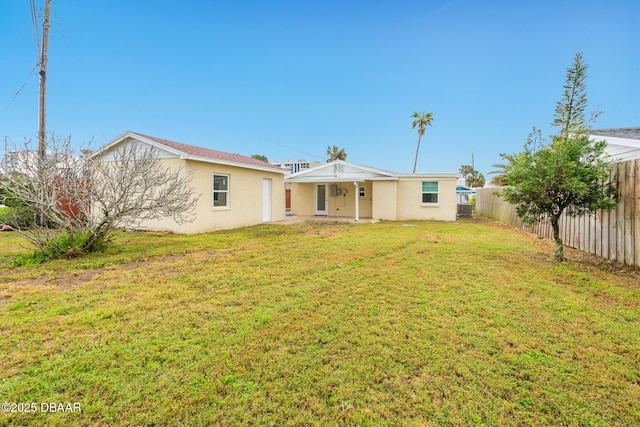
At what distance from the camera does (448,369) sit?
2.43m

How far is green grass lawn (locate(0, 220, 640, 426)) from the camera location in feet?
6.52

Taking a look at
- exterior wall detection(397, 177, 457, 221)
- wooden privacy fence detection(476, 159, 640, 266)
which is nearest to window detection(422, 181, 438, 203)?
exterior wall detection(397, 177, 457, 221)

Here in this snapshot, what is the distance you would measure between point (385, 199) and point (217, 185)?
9.31m

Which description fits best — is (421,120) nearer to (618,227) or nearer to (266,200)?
(266,200)

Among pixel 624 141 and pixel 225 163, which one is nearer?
pixel 624 141

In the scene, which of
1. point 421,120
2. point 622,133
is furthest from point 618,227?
point 421,120

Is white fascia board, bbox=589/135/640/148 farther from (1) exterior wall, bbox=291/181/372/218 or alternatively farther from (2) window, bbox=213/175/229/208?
(2) window, bbox=213/175/229/208

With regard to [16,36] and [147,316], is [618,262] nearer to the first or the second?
[147,316]

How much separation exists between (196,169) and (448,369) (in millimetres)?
9832

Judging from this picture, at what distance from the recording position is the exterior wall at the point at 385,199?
1597cm

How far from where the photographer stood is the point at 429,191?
16.1 metres

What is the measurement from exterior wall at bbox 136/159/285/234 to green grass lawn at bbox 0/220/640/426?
4884mm

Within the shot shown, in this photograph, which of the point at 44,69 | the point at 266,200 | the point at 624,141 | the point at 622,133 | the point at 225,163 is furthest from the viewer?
the point at 266,200

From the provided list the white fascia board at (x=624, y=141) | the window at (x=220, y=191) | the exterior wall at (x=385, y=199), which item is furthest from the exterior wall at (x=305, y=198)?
the white fascia board at (x=624, y=141)
